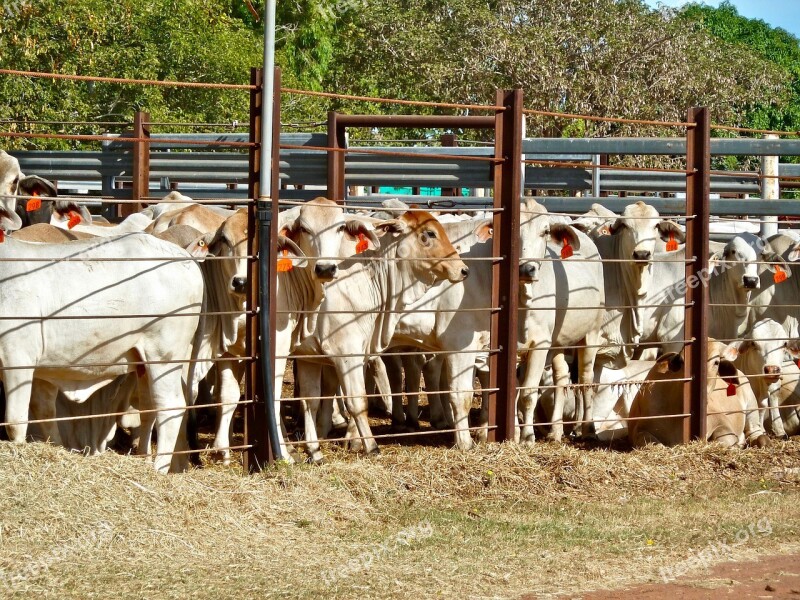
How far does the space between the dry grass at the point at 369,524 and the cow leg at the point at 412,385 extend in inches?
108

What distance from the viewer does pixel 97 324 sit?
7.41 m

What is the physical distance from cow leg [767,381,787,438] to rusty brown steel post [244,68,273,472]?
4975 millimetres

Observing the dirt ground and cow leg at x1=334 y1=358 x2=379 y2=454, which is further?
cow leg at x1=334 y1=358 x2=379 y2=454

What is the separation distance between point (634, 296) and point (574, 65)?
748 inches

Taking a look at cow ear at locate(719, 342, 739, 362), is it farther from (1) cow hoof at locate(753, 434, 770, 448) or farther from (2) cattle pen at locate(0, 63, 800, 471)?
(1) cow hoof at locate(753, 434, 770, 448)

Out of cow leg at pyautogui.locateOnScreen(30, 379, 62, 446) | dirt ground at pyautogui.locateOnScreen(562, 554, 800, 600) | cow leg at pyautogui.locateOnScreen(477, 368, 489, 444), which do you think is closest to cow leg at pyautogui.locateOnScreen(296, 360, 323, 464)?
cow leg at pyautogui.locateOnScreen(477, 368, 489, 444)

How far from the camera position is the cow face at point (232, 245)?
8359 millimetres

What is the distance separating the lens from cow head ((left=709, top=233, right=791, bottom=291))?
11070 millimetres

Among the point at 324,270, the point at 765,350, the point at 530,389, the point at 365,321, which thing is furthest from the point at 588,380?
the point at 324,270

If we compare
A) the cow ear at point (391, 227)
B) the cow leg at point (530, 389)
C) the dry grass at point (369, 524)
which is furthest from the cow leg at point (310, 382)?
the cow leg at point (530, 389)

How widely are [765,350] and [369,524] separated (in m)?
5.18

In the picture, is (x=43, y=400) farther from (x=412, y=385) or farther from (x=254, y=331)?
(x=412, y=385)

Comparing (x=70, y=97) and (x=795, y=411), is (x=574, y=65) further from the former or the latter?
(x=795, y=411)

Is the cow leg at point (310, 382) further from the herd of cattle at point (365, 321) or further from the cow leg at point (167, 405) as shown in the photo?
the cow leg at point (167, 405)
